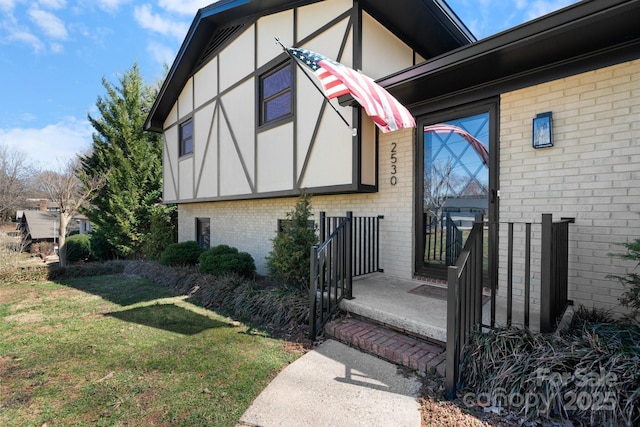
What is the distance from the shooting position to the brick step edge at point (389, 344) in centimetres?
285

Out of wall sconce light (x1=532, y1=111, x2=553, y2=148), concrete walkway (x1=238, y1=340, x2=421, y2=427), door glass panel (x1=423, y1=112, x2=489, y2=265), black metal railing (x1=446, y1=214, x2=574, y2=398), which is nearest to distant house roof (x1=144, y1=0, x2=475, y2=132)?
door glass panel (x1=423, y1=112, x2=489, y2=265)

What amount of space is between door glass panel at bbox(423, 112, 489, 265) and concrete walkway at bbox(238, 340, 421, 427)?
2.30 m

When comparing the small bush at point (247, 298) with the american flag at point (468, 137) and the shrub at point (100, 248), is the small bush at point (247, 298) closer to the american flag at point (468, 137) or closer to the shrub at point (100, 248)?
the american flag at point (468, 137)

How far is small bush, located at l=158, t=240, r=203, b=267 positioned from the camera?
8367 mm

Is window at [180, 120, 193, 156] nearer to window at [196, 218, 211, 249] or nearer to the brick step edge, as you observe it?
window at [196, 218, 211, 249]

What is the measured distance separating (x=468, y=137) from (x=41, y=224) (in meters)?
32.8

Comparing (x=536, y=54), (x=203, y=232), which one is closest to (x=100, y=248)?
(x=203, y=232)

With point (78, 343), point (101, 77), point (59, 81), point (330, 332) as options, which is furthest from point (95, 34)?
point (59, 81)

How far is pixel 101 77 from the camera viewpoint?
1396cm

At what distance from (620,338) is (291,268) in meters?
3.72

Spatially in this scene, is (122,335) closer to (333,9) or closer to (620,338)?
(620,338)

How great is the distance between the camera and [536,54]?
336cm

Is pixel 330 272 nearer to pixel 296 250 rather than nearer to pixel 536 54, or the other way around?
pixel 296 250

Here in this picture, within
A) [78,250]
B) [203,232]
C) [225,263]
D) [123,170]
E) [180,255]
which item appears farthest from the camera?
[78,250]
